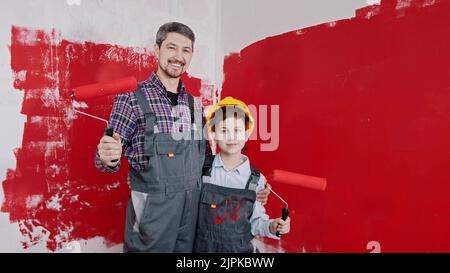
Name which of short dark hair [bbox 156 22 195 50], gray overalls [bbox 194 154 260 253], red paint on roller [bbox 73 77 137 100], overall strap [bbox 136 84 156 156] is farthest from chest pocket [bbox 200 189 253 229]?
short dark hair [bbox 156 22 195 50]

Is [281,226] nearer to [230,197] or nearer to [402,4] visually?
[230,197]

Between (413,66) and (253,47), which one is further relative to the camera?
(253,47)

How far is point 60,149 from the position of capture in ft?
4.98

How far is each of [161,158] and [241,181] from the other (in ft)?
1.12

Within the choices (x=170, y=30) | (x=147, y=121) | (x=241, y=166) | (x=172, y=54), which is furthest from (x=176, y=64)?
(x=241, y=166)

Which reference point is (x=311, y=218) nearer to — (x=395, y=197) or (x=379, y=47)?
(x=395, y=197)

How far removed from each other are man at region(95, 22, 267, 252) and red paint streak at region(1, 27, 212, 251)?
40cm

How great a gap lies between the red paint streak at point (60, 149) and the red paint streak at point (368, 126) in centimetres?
92

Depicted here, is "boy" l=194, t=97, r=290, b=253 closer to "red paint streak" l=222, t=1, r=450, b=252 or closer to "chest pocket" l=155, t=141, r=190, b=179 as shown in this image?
"chest pocket" l=155, t=141, r=190, b=179

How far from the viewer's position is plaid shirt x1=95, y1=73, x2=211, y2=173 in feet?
4.19

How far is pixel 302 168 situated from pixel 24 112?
53.7 inches

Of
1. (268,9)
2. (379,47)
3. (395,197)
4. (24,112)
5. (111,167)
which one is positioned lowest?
(395,197)

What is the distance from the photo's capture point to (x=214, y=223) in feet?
4.06

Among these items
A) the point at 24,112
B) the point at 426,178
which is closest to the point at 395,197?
the point at 426,178
